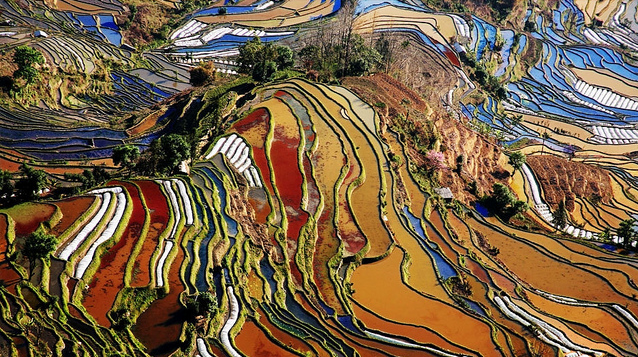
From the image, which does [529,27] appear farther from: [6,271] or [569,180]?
[6,271]

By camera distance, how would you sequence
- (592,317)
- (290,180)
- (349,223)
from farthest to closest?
1. (290,180)
2. (349,223)
3. (592,317)

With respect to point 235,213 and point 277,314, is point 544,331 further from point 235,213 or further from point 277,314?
point 235,213

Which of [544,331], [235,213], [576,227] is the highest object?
[235,213]

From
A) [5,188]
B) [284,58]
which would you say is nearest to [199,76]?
[284,58]

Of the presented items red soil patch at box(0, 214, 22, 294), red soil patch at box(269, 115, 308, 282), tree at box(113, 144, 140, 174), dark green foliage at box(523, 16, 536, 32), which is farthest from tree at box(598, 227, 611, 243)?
dark green foliage at box(523, 16, 536, 32)

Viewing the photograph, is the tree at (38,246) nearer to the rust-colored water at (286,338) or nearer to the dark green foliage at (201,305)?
the dark green foliage at (201,305)

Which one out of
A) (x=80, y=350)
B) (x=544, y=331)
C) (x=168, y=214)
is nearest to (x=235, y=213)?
(x=168, y=214)
